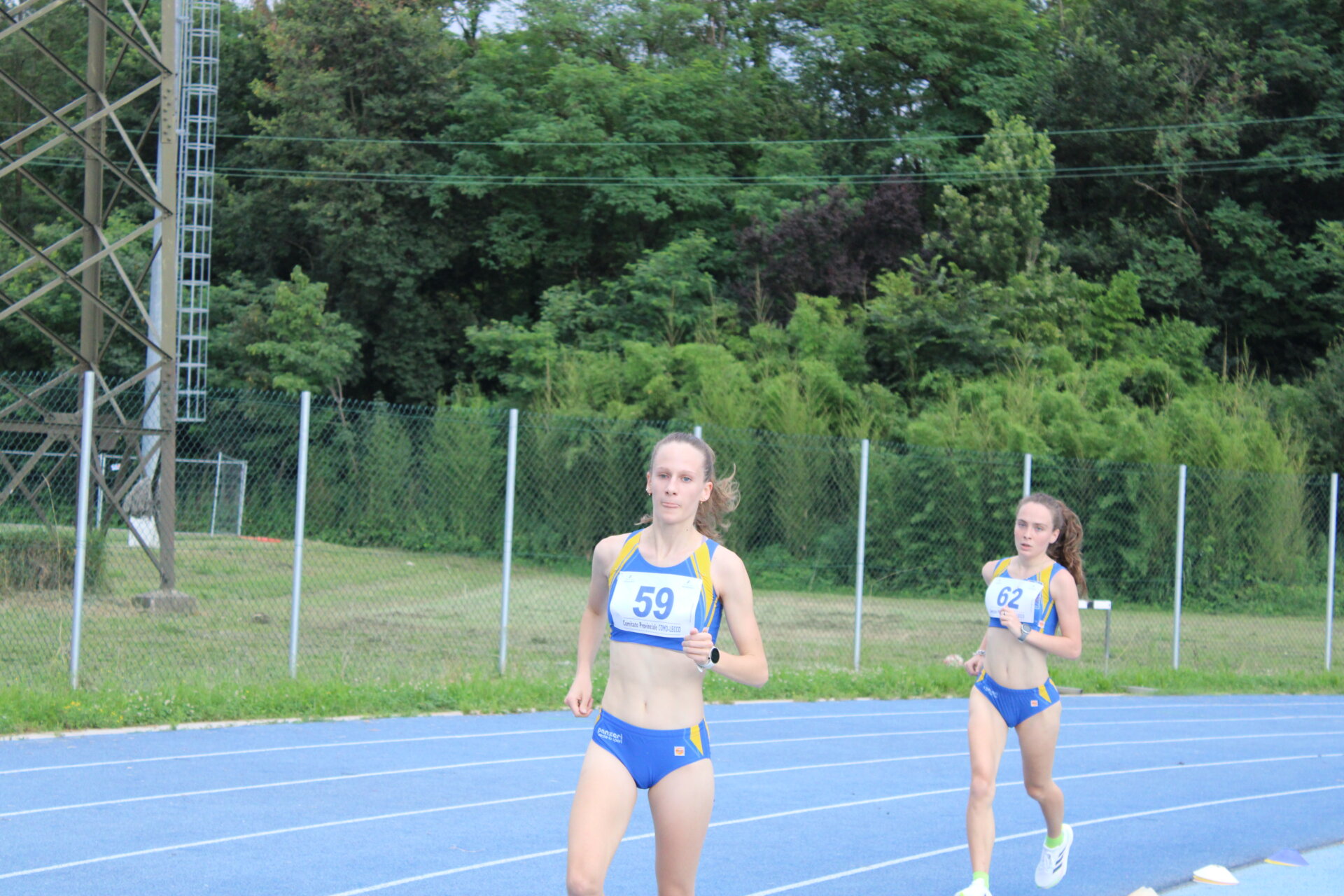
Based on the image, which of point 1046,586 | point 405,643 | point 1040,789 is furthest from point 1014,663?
point 405,643

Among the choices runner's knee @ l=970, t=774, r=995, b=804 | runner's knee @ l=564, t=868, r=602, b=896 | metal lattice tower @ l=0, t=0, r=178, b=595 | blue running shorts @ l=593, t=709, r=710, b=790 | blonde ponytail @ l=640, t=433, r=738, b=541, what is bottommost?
runner's knee @ l=970, t=774, r=995, b=804

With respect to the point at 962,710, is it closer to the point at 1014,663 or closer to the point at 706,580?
the point at 1014,663

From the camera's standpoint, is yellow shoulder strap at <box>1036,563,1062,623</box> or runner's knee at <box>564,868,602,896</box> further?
yellow shoulder strap at <box>1036,563,1062,623</box>

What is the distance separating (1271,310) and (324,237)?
86.9ft

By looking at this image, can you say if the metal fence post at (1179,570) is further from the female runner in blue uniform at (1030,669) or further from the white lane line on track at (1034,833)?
the female runner in blue uniform at (1030,669)

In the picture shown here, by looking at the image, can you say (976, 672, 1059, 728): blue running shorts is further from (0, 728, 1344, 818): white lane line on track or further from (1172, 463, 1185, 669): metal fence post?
(1172, 463, 1185, 669): metal fence post

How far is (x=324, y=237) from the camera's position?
38.4m

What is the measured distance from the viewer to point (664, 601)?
4301mm

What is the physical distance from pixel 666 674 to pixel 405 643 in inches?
429

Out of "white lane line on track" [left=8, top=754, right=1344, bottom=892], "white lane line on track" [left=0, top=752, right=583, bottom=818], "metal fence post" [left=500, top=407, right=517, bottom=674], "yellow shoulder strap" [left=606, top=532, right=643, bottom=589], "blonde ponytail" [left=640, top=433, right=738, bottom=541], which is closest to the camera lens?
"yellow shoulder strap" [left=606, top=532, right=643, bottom=589]

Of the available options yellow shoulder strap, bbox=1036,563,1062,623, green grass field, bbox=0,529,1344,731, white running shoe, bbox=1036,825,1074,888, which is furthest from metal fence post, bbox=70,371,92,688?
white running shoe, bbox=1036,825,1074,888

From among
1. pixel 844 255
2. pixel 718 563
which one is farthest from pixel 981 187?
pixel 718 563

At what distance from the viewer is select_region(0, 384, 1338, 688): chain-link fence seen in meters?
13.1

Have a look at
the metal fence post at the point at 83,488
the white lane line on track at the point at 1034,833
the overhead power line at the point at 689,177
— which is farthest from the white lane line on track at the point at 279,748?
the overhead power line at the point at 689,177
